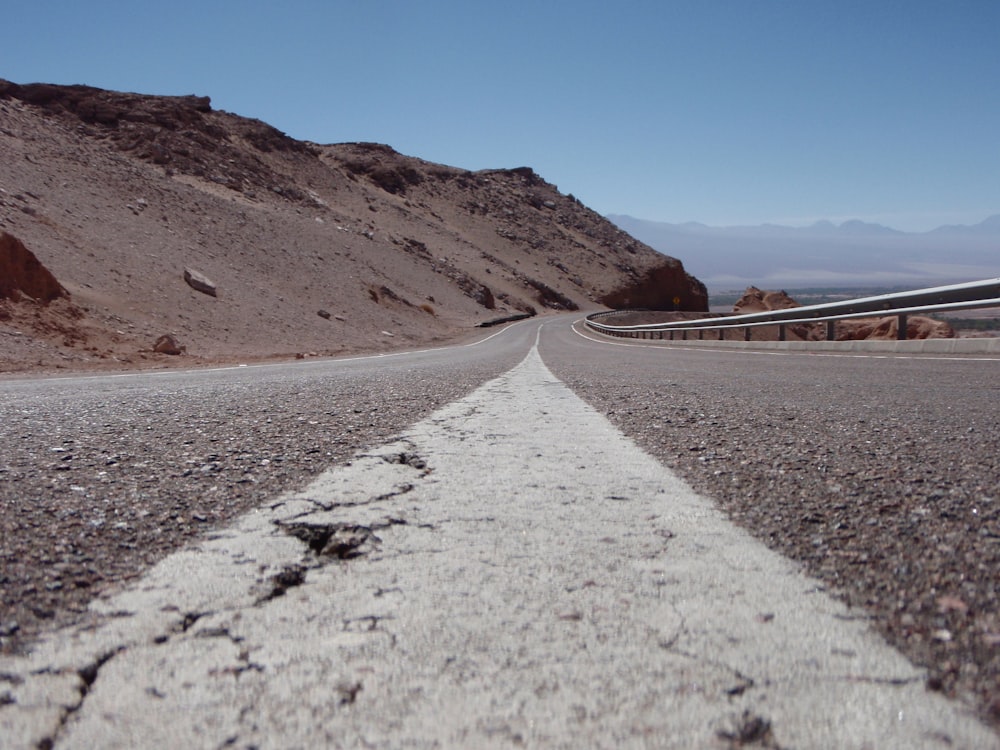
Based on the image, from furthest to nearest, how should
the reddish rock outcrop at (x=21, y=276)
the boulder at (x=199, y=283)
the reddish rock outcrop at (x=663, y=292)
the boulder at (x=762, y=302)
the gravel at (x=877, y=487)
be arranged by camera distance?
the reddish rock outcrop at (x=663, y=292) → the boulder at (x=762, y=302) → the boulder at (x=199, y=283) → the reddish rock outcrop at (x=21, y=276) → the gravel at (x=877, y=487)

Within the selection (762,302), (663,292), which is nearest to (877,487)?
(762,302)

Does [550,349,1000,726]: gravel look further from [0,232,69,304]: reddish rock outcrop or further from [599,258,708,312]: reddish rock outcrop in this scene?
[599,258,708,312]: reddish rock outcrop

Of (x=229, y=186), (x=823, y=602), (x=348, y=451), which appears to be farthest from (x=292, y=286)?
(x=823, y=602)

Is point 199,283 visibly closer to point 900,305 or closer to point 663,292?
point 900,305

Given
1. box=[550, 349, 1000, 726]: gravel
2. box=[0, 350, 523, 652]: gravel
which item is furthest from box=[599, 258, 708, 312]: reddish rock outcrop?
box=[0, 350, 523, 652]: gravel

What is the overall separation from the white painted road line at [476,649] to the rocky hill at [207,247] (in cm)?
1895

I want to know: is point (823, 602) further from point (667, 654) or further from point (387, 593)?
point (387, 593)

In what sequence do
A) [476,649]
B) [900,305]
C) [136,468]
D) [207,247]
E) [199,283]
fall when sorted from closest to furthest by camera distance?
[476,649], [136,468], [900,305], [199,283], [207,247]

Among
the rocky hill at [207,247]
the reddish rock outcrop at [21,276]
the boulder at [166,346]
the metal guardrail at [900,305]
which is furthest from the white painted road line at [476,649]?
the reddish rock outcrop at [21,276]

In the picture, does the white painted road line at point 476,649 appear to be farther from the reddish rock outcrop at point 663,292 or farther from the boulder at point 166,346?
the reddish rock outcrop at point 663,292

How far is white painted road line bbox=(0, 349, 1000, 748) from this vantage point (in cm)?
155

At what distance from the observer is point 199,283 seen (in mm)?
35312

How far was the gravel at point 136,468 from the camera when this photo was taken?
2.48 metres

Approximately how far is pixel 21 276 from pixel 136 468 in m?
23.5
